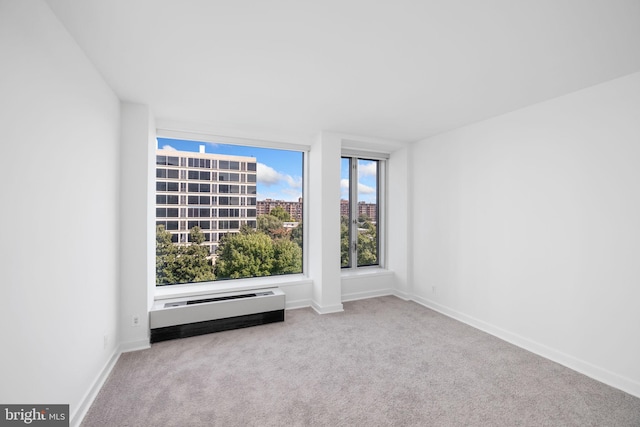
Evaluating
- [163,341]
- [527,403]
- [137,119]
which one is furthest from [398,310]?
[137,119]

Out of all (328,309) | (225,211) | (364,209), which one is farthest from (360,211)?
(225,211)

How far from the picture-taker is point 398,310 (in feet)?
12.8

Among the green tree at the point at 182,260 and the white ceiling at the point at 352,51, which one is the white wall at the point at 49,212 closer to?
the white ceiling at the point at 352,51

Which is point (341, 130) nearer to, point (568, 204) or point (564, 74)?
point (564, 74)

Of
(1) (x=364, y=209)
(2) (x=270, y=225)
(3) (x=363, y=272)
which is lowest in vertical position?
(3) (x=363, y=272)

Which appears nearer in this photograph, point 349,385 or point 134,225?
point 349,385

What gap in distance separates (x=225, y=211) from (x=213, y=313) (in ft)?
4.71

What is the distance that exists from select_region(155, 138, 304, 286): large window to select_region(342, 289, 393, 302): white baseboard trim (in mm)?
902

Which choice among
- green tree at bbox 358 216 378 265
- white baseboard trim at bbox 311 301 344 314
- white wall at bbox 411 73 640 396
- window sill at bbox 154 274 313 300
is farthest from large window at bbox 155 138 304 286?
white wall at bbox 411 73 640 396

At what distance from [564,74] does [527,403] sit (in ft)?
8.50

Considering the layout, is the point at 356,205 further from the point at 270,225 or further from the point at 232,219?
the point at 232,219

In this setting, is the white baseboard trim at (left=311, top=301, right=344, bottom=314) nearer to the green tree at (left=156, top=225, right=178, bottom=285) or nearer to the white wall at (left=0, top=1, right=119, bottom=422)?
the green tree at (left=156, top=225, right=178, bottom=285)

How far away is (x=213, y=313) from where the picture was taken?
3.13 metres

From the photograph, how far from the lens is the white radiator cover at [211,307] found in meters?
2.92
